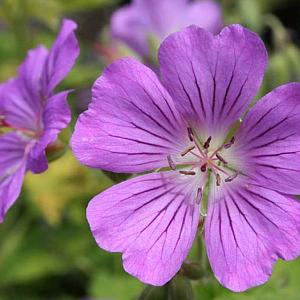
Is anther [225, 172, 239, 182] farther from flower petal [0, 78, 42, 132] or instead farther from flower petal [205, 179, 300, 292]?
flower petal [0, 78, 42, 132]

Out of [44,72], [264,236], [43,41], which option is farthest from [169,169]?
[43,41]

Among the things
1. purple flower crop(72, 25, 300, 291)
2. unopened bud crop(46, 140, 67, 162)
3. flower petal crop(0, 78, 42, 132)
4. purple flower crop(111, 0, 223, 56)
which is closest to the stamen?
purple flower crop(72, 25, 300, 291)

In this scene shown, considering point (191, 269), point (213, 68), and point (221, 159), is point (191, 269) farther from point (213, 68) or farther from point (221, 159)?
point (213, 68)

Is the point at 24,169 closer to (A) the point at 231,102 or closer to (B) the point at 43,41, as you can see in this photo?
(A) the point at 231,102

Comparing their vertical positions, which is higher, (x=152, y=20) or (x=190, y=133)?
(x=190, y=133)

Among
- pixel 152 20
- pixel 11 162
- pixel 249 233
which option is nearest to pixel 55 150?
pixel 11 162

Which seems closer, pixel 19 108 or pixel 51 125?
pixel 51 125

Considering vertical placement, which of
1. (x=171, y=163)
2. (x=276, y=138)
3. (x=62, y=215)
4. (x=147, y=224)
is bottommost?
(x=62, y=215)
